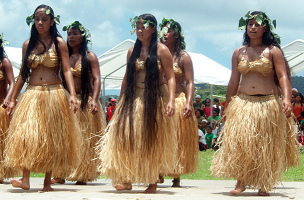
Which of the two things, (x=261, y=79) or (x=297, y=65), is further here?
(x=297, y=65)

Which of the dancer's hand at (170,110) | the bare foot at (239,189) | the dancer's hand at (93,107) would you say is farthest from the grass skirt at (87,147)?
the bare foot at (239,189)

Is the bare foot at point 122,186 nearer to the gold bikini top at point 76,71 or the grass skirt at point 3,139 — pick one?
the grass skirt at point 3,139

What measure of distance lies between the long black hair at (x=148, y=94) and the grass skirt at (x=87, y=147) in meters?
1.48

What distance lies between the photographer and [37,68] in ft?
20.3

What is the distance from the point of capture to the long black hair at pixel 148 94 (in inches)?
230

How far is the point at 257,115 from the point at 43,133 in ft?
6.72

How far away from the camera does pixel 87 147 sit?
24.4 feet

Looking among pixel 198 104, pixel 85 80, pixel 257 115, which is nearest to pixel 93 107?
pixel 85 80

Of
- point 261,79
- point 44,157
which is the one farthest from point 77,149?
point 261,79

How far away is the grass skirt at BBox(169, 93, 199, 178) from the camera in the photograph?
23.1 ft

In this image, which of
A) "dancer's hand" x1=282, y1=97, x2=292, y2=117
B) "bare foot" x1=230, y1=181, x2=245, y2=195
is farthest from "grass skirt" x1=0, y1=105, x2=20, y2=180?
"dancer's hand" x1=282, y1=97, x2=292, y2=117

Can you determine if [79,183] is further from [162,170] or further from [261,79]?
[261,79]

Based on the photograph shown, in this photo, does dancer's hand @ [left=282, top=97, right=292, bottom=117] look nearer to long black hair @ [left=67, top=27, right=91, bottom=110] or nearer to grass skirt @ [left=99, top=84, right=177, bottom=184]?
grass skirt @ [left=99, top=84, right=177, bottom=184]

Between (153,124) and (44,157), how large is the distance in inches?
43.0
